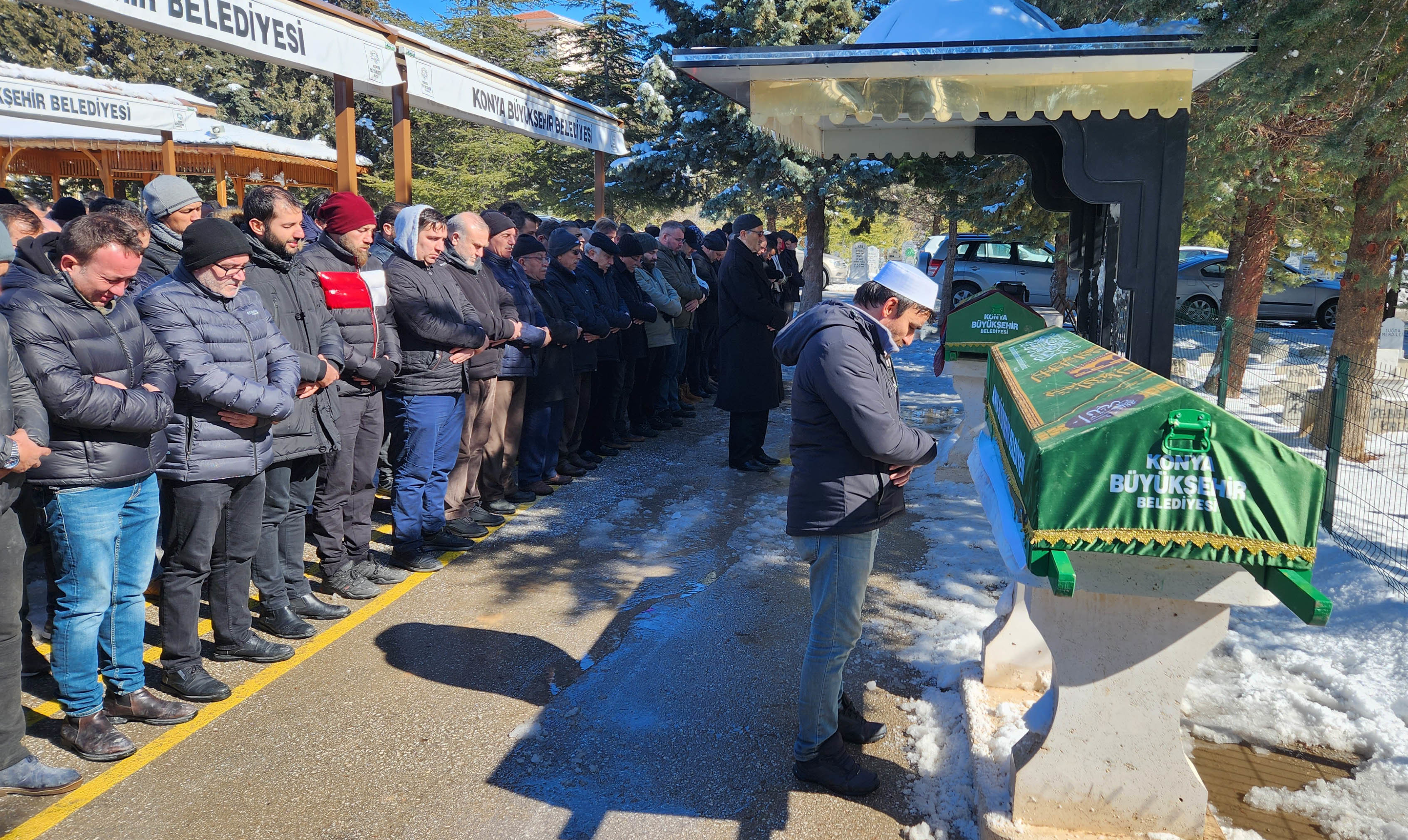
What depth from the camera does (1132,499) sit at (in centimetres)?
246

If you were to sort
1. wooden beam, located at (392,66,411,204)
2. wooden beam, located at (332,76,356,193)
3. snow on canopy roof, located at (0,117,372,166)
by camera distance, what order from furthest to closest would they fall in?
1. snow on canopy roof, located at (0,117,372,166)
2. wooden beam, located at (392,66,411,204)
3. wooden beam, located at (332,76,356,193)

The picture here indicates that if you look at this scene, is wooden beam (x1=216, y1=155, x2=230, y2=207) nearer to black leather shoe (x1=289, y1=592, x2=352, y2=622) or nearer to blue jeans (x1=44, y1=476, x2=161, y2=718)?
black leather shoe (x1=289, y1=592, x2=352, y2=622)

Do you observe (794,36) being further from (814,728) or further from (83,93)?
(814,728)

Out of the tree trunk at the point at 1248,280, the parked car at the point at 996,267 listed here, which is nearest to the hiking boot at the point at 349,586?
the tree trunk at the point at 1248,280

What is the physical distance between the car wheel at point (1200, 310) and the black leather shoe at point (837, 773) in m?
19.7

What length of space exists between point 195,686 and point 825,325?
114 inches

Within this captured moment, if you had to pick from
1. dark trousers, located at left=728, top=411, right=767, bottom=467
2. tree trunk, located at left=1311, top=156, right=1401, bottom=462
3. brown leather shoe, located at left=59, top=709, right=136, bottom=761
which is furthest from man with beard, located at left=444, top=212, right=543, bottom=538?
tree trunk, located at left=1311, top=156, right=1401, bottom=462

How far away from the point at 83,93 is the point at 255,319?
704 centimetres

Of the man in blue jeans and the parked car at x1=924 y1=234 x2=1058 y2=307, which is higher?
the parked car at x1=924 y1=234 x2=1058 y2=307

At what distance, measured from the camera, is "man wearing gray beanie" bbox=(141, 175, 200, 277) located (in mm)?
4543

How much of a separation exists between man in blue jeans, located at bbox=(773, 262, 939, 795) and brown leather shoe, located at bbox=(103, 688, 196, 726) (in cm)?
239

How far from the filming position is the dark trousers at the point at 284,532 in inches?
174

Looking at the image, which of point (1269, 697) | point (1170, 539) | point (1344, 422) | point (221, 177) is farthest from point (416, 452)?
point (221, 177)

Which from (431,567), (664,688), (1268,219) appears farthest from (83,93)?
(1268,219)
